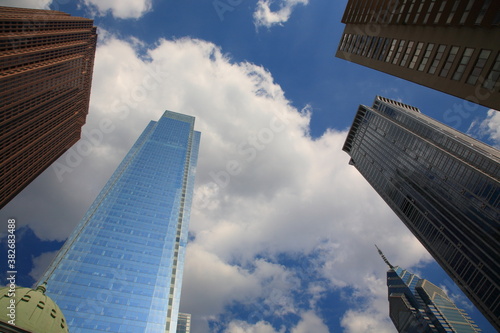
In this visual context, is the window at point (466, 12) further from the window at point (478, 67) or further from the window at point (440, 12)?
the window at point (478, 67)

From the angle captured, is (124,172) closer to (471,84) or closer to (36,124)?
(36,124)

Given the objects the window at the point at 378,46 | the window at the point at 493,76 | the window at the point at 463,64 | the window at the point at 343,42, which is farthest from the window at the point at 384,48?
the window at the point at 493,76

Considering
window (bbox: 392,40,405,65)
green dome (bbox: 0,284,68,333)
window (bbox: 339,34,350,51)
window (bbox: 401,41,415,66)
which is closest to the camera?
green dome (bbox: 0,284,68,333)

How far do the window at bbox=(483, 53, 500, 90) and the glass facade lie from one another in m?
164

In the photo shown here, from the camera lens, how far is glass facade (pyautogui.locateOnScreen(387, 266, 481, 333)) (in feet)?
530

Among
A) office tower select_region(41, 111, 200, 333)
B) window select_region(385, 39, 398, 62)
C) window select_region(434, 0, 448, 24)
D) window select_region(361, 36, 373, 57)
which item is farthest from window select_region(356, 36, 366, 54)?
office tower select_region(41, 111, 200, 333)

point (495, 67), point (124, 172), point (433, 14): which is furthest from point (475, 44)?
point (124, 172)

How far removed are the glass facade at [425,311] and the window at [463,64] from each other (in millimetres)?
162500

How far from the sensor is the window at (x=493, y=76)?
3703 cm

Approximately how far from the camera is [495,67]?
123ft

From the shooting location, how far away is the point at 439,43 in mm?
46469

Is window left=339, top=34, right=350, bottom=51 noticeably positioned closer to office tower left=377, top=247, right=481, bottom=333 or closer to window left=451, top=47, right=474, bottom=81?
window left=451, top=47, right=474, bottom=81

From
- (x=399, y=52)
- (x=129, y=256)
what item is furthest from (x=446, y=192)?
(x=129, y=256)

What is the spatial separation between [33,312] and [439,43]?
66.5 metres
